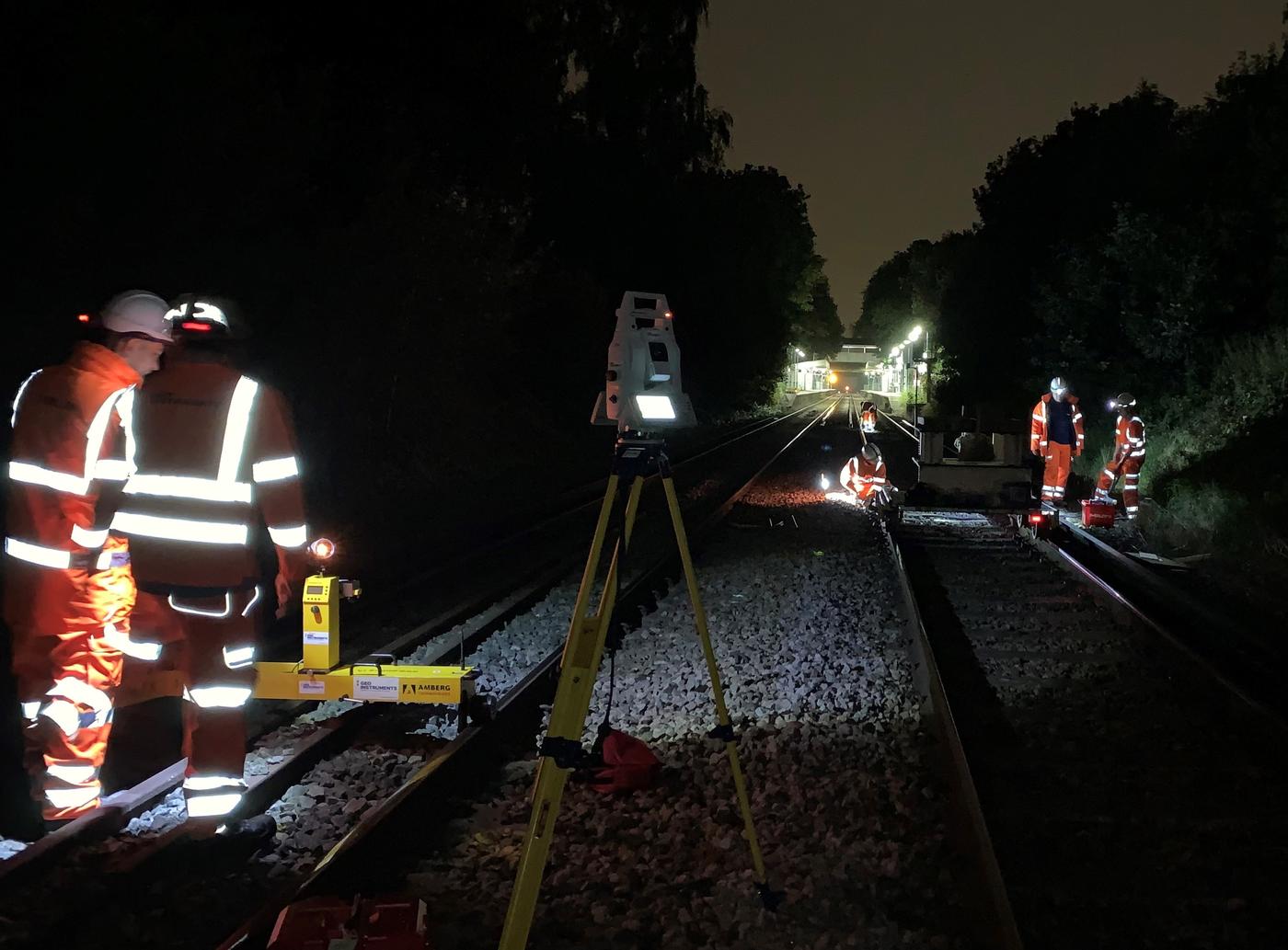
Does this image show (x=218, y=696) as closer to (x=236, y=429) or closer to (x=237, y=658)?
(x=237, y=658)

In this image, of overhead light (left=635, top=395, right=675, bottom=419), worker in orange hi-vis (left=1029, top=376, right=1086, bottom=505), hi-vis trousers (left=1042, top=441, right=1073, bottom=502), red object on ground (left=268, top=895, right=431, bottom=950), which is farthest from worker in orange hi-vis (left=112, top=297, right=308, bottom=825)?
hi-vis trousers (left=1042, top=441, right=1073, bottom=502)

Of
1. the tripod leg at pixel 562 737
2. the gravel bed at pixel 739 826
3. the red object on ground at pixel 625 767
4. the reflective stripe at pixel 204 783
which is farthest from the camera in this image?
the red object on ground at pixel 625 767

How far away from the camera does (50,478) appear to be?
13.4 feet

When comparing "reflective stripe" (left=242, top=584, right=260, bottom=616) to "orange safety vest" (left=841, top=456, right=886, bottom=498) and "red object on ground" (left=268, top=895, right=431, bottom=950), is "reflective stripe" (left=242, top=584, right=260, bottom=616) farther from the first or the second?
"orange safety vest" (left=841, top=456, right=886, bottom=498)

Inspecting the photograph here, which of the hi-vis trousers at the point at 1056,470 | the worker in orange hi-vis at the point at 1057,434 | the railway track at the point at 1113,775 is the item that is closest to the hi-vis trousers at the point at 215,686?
the railway track at the point at 1113,775

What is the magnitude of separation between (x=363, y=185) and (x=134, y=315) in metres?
13.4

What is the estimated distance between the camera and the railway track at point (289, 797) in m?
3.71

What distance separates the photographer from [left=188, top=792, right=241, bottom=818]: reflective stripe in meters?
4.04

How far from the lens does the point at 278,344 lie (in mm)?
14305

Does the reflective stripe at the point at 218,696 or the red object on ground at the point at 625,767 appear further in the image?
the red object on ground at the point at 625,767

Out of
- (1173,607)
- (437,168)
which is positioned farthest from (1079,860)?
(437,168)

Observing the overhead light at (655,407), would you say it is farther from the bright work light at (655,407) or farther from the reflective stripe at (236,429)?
the reflective stripe at (236,429)

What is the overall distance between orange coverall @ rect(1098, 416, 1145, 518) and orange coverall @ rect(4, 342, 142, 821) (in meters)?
13.5

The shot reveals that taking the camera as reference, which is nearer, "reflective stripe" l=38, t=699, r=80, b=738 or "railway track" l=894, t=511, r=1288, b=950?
"railway track" l=894, t=511, r=1288, b=950
